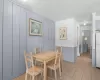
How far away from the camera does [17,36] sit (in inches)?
100

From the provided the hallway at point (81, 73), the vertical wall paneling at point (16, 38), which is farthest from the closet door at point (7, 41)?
the hallway at point (81, 73)

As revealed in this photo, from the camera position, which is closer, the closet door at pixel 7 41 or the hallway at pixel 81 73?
the closet door at pixel 7 41

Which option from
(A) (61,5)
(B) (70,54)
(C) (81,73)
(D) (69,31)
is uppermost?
(A) (61,5)

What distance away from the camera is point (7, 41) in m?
2.25

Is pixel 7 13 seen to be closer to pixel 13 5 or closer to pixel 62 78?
pixel 13 5

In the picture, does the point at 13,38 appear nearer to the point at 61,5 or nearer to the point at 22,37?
the point at 22,37

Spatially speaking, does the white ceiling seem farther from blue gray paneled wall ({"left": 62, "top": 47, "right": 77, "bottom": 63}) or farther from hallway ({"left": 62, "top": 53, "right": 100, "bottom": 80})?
hallway ({"left": 62, "top": 53, "right": 100, "bottom": 80})

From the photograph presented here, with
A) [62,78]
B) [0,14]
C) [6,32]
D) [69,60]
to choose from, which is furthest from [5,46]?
[69,60]

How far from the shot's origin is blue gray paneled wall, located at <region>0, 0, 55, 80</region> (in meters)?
2.14

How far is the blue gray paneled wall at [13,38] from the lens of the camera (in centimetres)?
214

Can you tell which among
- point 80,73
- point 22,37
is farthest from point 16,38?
point 80,73

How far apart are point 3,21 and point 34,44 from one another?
141 centimetres

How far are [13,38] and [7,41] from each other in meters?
0.20

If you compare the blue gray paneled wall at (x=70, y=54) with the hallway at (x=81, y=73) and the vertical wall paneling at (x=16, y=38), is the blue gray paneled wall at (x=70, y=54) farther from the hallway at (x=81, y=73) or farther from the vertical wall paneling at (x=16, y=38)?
the vertical wall paneling at (x=16, y=38)
